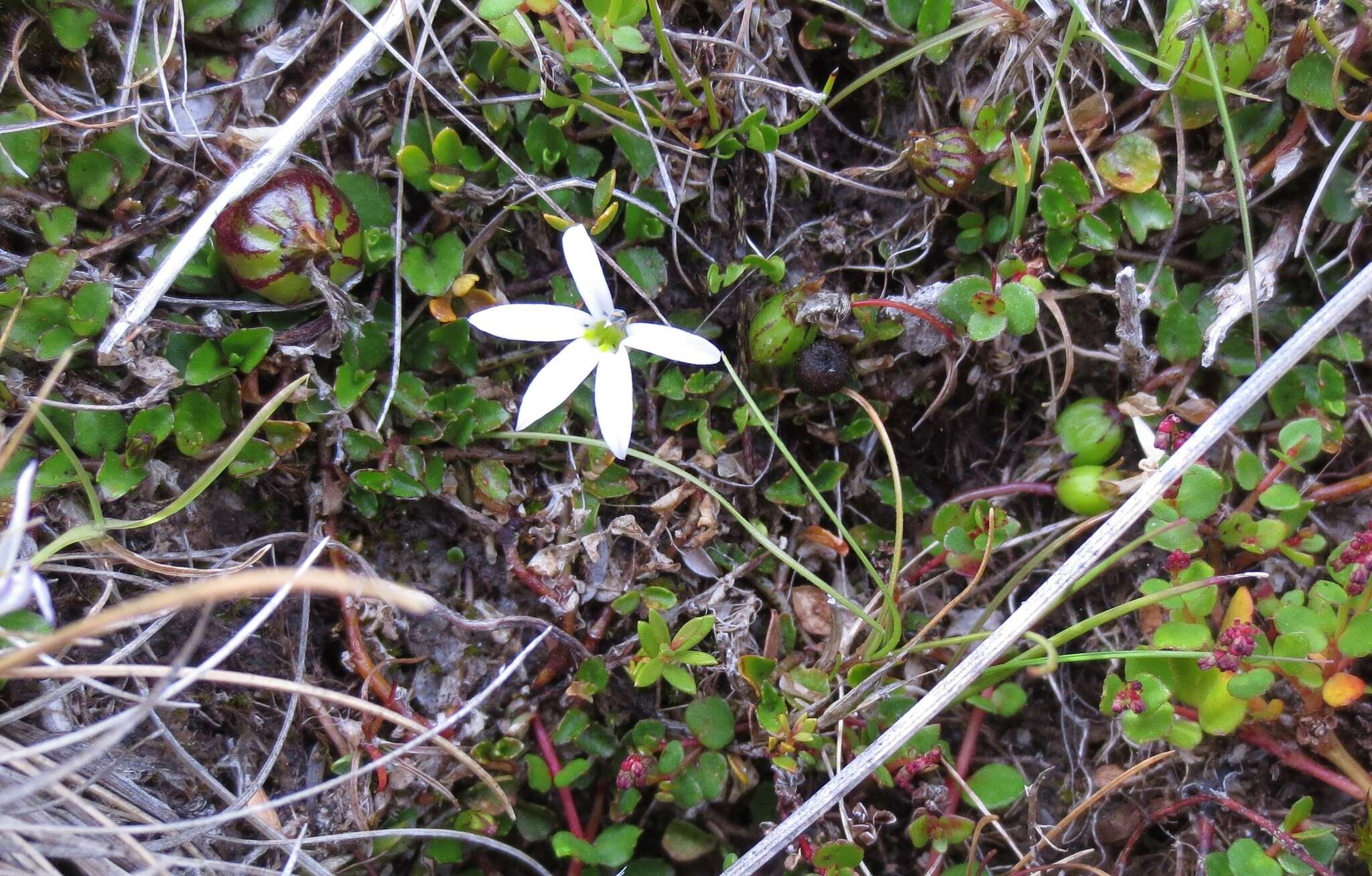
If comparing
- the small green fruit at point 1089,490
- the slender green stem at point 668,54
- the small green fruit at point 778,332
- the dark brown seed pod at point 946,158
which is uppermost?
the slender green stem at point 668,54

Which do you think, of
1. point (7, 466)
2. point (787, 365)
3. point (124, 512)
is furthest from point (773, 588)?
point (7, 466)

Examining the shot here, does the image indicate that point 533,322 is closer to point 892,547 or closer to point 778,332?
point 778,332

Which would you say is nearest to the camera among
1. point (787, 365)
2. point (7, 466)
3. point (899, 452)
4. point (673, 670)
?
point (7, 466)

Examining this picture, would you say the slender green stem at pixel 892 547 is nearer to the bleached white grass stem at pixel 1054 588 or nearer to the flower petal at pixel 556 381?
the bleached white grass stem at pixel 1054 588

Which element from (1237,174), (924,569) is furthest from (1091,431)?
(1237,174)

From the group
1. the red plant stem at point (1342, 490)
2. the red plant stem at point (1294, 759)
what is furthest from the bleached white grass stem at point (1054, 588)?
the red plant stem at point (1294, 759)

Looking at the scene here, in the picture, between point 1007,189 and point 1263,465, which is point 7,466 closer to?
point 1007,189
